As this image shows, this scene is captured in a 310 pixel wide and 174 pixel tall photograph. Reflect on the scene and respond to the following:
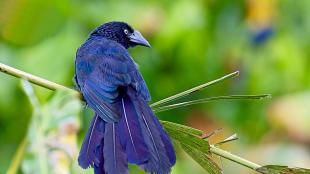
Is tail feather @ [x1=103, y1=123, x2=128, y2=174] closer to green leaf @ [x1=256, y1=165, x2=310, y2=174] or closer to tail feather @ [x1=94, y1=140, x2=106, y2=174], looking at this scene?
tail feather @ [x1=94, y1=140, x2=106, y2=174]

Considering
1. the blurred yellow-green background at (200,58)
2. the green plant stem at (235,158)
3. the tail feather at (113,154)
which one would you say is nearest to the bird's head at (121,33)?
the blurred yellow-green background at (200,58)

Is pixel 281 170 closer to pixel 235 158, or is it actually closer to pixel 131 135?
pixel 235 158

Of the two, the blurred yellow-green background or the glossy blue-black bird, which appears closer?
the glossy blue-black bird

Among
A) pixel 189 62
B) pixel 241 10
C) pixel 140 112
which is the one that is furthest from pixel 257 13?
pixel 140 112

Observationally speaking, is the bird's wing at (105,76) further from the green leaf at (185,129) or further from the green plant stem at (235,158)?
the green plant stem at (235,158)

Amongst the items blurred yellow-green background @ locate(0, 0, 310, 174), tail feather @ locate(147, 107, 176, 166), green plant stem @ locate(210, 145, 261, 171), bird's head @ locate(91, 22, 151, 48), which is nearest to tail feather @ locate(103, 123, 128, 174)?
tail feather @ locate(147, 107, 176, 166)

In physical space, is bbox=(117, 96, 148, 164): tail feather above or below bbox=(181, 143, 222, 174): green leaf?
below
